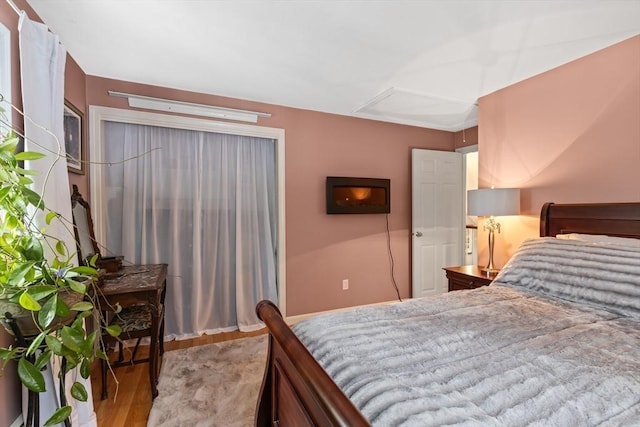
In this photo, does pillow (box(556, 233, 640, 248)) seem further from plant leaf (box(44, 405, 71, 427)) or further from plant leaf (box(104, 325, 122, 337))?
plant leaf (box(44, 405, 71, 427))

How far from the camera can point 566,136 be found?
2.28 meters

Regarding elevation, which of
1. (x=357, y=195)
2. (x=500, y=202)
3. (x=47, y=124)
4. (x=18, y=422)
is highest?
(x=47, y=124)

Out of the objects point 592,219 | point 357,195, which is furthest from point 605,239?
point 357,195

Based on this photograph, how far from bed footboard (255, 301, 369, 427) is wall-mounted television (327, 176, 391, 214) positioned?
83.0 inches

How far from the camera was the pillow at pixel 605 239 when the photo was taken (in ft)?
5.56

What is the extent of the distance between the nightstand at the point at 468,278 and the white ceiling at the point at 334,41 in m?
1.68

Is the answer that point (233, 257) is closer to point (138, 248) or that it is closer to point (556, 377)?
point (138, 248)

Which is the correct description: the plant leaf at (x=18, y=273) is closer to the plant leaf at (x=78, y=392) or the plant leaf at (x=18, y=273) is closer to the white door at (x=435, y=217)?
the plant leaf at (x=78, y=392)

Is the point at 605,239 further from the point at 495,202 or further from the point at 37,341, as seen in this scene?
the point at 37,341

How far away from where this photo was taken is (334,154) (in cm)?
350

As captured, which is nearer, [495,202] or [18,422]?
[18,422]

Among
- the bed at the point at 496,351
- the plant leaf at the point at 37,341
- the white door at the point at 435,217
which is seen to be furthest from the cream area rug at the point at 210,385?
the white door at the point at 435,217

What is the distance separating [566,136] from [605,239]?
86 cm

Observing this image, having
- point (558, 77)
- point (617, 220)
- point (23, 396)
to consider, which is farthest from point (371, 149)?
point (23, 396)
